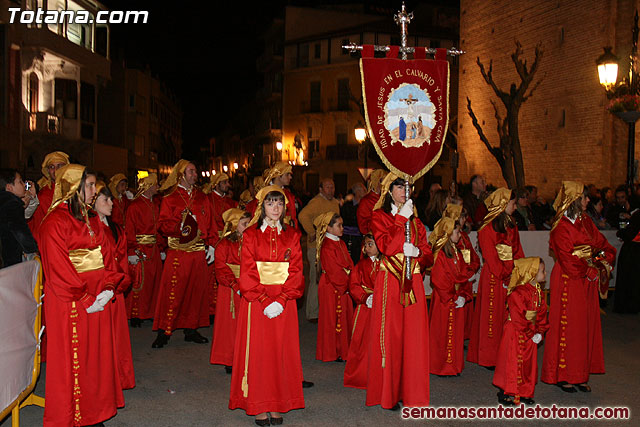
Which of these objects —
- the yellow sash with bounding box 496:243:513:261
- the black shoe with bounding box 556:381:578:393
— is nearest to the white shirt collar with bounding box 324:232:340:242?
the yellow sash with bounding box 496:243:513:261

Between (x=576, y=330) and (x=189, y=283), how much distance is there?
16.4 ft

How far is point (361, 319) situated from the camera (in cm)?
679

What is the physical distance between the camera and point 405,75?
5.81m

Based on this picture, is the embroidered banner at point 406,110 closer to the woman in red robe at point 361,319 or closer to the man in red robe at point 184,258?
the woman in red robe at point 361,319

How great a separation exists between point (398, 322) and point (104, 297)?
267 cm

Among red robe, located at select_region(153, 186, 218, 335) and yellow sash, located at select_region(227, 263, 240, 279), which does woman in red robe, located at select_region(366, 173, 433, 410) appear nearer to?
yellow sash, located at select_region(227, 263, 240, 279)

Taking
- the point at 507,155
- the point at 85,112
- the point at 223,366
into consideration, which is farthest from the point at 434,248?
the point at 85,112

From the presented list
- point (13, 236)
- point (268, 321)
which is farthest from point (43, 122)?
point (268, 321)

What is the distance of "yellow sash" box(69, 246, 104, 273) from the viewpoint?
5.21 meters

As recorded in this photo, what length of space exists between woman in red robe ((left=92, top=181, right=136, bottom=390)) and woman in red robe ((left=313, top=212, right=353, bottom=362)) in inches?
97.1

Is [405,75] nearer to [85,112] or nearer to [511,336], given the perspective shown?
[511,336]

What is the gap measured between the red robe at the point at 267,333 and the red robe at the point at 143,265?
14.9 ft

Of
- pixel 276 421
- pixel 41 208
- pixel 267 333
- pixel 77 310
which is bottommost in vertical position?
pixel 276 421

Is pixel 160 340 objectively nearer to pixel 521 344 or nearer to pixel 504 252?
pixel 504 252
